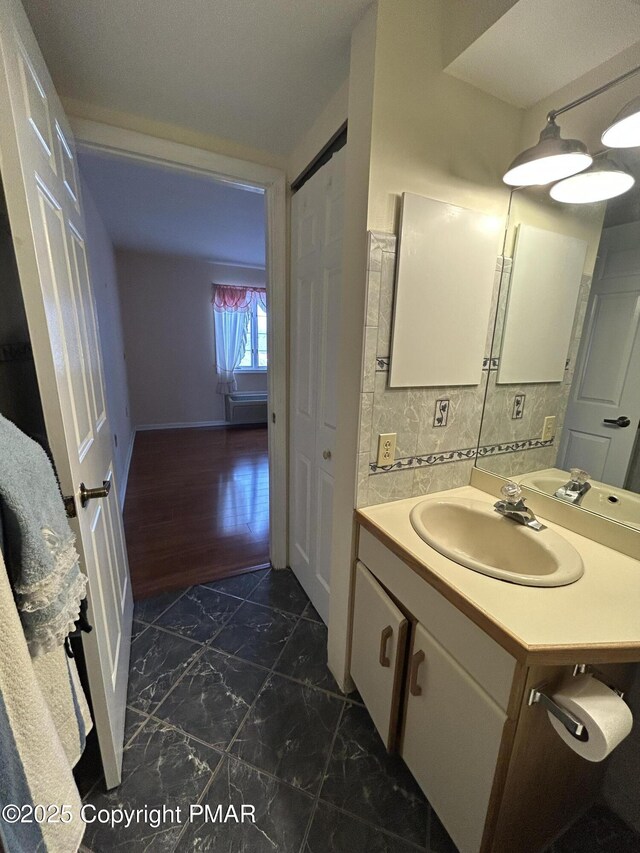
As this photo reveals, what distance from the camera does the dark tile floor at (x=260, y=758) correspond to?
0.98 meters

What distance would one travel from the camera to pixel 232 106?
133 cm

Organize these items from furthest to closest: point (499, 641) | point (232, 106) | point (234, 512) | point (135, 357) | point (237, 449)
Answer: point (135, 357) → point (237, 449) → point (234, 512) → point (232, 106) → point (499, 641)

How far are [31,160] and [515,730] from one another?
162 centimetres

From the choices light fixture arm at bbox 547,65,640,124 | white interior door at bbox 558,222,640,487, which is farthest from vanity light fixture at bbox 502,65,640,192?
white interior door at bbox 558,222,640,487

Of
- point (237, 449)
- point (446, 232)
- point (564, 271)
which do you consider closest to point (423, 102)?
point (446, 232)

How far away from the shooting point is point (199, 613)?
1.79 metres

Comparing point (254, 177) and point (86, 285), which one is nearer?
point (86, 285)

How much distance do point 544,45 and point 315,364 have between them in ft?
3.88

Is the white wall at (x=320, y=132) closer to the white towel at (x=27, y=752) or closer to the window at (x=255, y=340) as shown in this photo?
the white towel at (x=27, y=752)

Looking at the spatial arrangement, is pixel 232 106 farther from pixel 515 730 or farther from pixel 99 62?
pixel 515 730

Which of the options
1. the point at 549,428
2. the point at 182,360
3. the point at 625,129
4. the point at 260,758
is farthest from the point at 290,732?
the point at 182,360

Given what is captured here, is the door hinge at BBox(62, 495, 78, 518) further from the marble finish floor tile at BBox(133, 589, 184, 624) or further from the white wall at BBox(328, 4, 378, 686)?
the marble finish floor tile at BBox(133, 589, 184, 624)

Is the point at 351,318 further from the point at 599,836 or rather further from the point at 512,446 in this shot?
the point at 599,836

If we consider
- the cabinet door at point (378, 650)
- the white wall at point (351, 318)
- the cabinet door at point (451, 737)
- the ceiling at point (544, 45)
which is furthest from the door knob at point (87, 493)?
the ceiling at point (544, 45)
